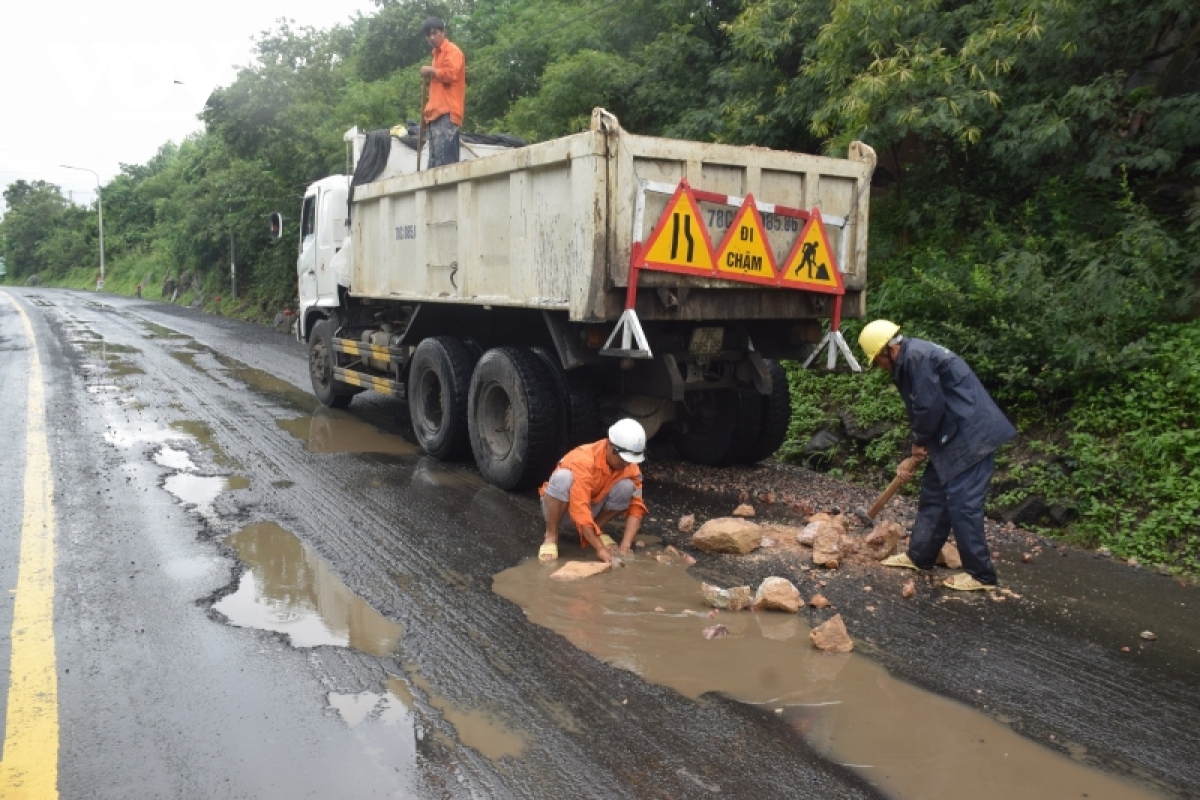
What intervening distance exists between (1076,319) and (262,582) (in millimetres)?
5937

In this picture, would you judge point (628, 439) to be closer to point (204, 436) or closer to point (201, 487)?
point (201, 487)

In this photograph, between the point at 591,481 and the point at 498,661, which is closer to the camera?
the point at 498,661

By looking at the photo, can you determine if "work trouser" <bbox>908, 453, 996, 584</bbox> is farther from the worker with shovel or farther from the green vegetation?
the worker with shovel

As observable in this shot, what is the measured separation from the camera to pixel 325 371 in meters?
10.8

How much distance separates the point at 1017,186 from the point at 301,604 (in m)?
8.06

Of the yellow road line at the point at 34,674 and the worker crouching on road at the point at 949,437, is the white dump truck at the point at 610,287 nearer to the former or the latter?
the worker crouching on road at the point at 949,437

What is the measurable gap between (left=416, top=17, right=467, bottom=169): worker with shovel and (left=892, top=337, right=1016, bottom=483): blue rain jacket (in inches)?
211

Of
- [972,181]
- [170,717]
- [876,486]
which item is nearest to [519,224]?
[876,486]

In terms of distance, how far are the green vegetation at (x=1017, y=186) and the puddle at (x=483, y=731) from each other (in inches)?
169

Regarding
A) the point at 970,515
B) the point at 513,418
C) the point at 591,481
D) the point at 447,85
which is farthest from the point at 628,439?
the point at 447,85

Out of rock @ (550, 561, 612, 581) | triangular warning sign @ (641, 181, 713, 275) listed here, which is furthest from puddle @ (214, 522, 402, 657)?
triangular warning sign @ (641, 181, 713, 275)

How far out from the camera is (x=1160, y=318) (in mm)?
7230

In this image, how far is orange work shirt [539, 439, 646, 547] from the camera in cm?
543

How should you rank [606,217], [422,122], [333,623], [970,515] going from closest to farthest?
[333,623]
[970,515]
[606,217]
[422,122]
